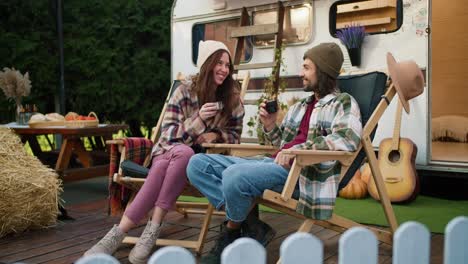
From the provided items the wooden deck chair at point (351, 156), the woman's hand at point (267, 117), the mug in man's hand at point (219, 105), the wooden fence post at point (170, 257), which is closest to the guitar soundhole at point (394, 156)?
the wooden deck chair at point (351, 156)

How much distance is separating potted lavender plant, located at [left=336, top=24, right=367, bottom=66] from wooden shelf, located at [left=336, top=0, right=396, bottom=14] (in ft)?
0.50

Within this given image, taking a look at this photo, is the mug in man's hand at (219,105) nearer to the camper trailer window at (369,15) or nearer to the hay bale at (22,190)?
the hay bale at (22,190)

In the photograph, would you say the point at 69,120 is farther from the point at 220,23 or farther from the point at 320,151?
the point at 320,151

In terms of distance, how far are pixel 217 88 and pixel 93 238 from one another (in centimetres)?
113

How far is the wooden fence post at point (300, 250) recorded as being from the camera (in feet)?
3.32

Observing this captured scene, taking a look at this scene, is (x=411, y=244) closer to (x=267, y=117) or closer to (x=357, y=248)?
(x=357, y=248)

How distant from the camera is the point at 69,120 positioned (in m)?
4.43

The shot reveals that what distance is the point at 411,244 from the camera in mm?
1141

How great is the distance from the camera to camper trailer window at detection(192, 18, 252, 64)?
5.21m

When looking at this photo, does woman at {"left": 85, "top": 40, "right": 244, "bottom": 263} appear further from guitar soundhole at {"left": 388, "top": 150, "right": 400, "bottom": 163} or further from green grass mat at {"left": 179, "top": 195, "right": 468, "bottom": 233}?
guitar soundhole at {"left": 388, "top": 150, "right": 400, "bottom": 163}

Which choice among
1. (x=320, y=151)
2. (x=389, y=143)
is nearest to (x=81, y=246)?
(x=320, y=151)

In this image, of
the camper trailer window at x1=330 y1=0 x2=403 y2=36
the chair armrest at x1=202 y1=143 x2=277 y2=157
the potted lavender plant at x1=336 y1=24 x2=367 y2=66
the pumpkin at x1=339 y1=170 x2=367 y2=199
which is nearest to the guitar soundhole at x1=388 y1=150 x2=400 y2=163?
the pumpkin at x1=339 y1=170 x2=367 y2=199

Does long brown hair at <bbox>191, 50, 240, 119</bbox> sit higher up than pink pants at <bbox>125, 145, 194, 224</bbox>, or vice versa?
long brown hair at <bbox>191, 50, 240, 119</bbox>

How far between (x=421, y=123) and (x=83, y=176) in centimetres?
291
